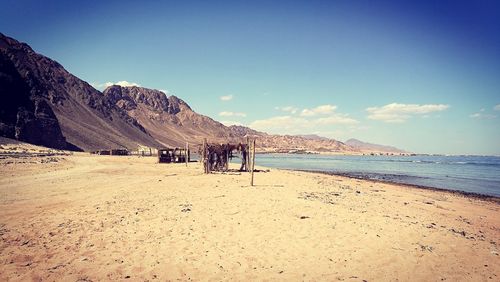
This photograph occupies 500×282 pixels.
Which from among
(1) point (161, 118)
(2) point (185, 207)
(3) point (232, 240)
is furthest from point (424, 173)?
(1) point (161, 118)

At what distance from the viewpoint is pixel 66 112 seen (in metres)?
89.5

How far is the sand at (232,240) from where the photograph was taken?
6.16 m

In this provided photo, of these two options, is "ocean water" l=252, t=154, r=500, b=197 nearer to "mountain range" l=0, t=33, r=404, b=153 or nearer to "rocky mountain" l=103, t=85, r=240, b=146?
"mountain range" l=0, t=33, r=404, b=153

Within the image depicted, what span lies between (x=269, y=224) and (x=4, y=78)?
246ft

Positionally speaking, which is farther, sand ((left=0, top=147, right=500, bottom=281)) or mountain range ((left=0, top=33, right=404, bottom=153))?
mountain range ((left=0, top=33, right=404, bottom=153))

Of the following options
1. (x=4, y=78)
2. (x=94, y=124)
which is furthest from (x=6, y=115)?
(x=94, y=124)

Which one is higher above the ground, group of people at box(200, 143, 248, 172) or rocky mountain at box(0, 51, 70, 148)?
rocky mountain at box(0, 51, 70, 148)

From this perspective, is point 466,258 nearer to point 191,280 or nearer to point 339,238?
point 339,238

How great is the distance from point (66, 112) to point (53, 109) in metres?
4.31

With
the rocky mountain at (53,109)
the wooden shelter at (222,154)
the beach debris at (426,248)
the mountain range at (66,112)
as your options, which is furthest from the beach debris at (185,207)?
the rocky mountain at (53,109)

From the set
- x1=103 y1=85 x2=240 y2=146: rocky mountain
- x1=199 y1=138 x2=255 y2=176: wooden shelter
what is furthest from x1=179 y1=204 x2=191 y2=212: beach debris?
x1=103 y1=85 x2=240 y2=146: rocky mountain

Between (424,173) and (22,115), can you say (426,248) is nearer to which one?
(424,173)

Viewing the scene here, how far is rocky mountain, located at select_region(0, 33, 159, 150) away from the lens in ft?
197

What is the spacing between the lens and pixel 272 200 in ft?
41.2
